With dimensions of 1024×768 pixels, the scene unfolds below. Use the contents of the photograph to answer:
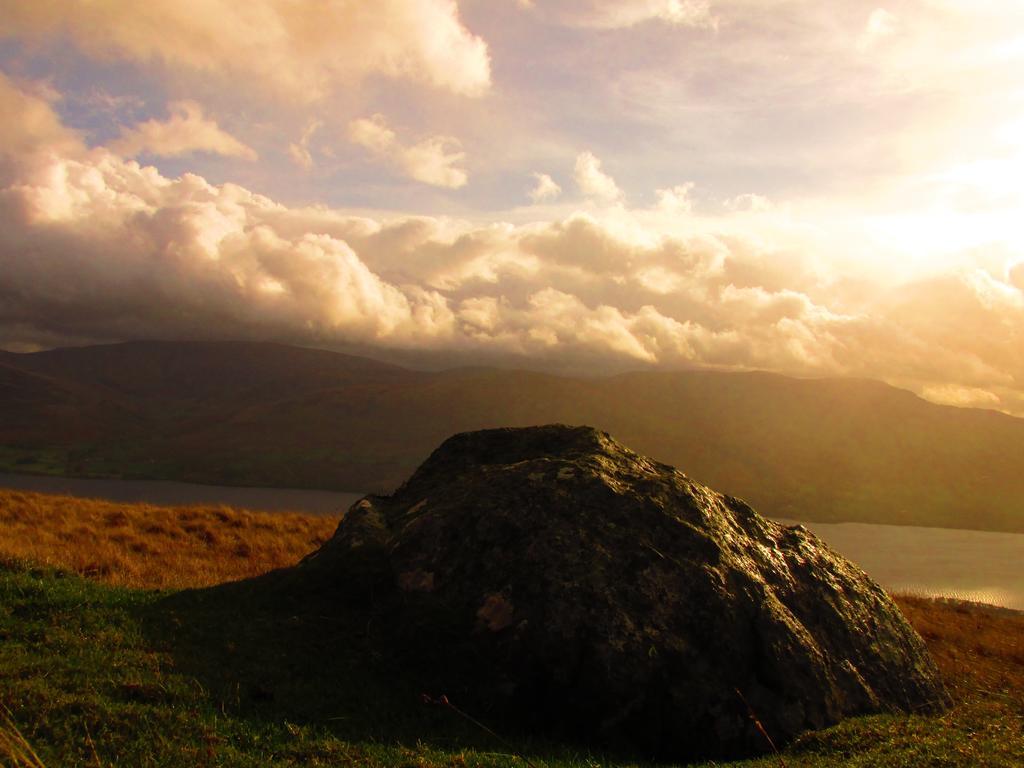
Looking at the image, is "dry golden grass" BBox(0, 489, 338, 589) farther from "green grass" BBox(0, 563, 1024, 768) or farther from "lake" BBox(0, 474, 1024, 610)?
"lake" BBox(0, 474, 1024, 610)

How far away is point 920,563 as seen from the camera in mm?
126688

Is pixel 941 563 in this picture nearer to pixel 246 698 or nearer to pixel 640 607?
pixel 640 607

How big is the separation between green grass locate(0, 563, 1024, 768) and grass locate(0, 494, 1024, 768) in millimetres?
27

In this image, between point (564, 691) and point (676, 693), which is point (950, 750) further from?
point (564, 691)

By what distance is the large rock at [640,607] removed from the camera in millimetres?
10844

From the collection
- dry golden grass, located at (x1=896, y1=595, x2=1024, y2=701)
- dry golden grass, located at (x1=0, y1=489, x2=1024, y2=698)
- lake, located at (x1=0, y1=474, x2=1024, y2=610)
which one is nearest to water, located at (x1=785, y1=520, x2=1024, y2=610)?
lake, located at (x1=0, y1=474, x2=1024, y2=610)

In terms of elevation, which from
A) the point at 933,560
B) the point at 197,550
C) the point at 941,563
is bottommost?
the point at 933,560

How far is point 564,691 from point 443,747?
2.55 meters

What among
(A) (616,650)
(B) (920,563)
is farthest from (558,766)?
(B) (920,563)

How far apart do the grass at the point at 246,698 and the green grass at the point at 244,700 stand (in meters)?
0.03

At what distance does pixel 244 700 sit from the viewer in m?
9.05

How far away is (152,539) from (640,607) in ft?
53.2

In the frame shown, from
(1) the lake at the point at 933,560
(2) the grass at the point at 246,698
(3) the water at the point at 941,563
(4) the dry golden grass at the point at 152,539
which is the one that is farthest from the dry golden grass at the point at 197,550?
(3) the water at the point at 941,563

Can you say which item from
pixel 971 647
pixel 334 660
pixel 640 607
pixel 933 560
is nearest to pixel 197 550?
pixel 334 660
